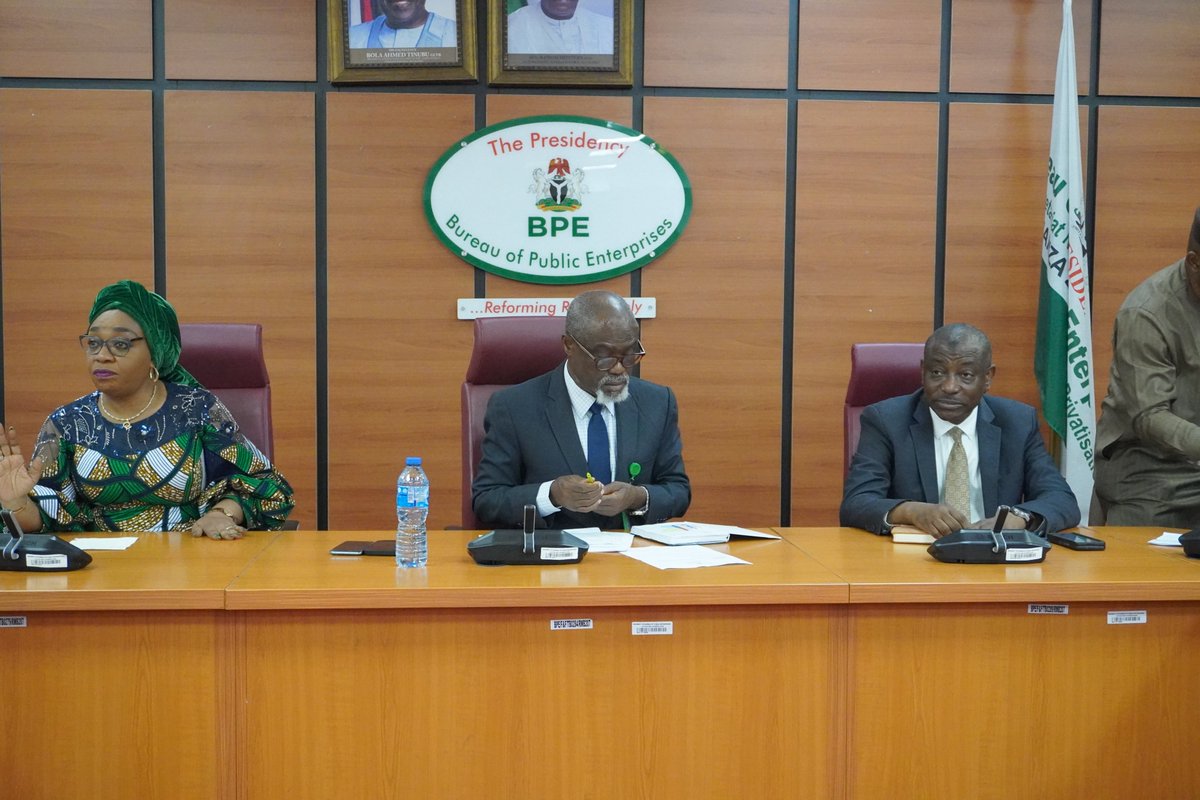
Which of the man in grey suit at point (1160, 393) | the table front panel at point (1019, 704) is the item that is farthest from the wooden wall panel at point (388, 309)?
the table front panel at point (1019, 704)

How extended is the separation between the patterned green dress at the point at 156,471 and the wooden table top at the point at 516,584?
52 centimetres

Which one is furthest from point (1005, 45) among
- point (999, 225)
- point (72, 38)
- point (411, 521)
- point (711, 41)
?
point (72, 38)

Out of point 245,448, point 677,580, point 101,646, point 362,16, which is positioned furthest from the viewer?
point 362,16

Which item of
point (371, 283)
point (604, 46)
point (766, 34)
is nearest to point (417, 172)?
point (371, 283)

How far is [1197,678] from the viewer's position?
73.9 inches

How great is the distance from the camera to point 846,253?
4.12 meters

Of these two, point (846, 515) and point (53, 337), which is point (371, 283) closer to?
point (53, 337)

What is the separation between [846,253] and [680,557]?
7.89ft

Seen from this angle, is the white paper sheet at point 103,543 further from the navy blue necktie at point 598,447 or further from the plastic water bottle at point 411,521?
the navy blue necktie at point 598,447

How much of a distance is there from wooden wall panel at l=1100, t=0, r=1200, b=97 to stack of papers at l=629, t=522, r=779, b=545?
2954 mm

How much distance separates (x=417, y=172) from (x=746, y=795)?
292cm

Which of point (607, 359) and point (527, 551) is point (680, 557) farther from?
point (607, 359)

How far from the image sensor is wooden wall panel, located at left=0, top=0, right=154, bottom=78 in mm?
3891

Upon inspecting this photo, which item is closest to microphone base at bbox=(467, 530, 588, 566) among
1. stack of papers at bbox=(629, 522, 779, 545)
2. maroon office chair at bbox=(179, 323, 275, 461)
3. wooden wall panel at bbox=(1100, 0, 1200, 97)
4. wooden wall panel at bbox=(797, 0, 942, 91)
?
stack of papers at bbox=(629, 522, 779, 545)
